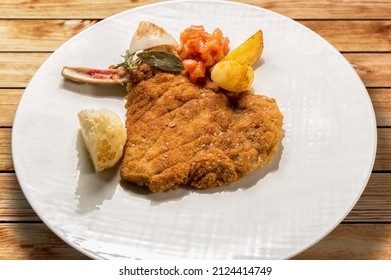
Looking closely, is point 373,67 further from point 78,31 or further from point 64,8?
point 64,8

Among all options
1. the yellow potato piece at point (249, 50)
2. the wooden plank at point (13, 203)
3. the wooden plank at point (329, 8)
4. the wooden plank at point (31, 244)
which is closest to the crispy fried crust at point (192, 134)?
the yellow potato piece at point (249, 50)

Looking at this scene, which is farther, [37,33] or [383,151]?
[37,33]

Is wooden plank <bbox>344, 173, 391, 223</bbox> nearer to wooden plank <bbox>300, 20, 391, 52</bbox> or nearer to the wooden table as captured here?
the wooden table

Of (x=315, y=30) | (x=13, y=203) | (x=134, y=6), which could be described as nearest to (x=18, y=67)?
(x=134, y=6)

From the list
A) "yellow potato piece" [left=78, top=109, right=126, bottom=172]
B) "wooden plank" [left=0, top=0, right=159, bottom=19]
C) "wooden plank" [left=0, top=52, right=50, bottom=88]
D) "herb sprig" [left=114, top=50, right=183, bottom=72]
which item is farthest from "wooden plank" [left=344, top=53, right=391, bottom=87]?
"wooden plank" [left=0, top=52, right=50, bottom=88]

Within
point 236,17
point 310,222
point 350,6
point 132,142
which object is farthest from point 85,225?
point 350,6

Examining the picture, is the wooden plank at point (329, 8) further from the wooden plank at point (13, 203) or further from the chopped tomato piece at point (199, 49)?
the wooden plank at point (13, 203)

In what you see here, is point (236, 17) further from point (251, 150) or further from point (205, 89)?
point (251, 150)
